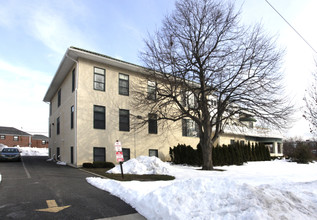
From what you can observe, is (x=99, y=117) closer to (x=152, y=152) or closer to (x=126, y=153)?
(x=126, y=153)

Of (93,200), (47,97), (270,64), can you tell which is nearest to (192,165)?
(270,64)

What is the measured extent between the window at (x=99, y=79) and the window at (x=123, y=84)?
1726 mm

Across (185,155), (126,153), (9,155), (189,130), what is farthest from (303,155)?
(9,155)

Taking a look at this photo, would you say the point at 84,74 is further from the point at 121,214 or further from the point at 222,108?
the point at 121,214

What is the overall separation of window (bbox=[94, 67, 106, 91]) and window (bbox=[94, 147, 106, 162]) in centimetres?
512

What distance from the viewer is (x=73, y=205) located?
22.0 feet

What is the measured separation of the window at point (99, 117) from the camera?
20.1 metres

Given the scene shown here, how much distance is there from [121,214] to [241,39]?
15074 millimetres

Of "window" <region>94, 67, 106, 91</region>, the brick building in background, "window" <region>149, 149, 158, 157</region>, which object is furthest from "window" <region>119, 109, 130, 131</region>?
the brick building in background

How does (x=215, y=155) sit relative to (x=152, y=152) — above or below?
below

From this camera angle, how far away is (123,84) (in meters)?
22.3

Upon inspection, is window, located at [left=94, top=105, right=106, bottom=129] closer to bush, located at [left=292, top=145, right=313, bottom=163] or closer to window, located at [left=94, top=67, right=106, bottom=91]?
window, located at [left=94, top=67, right=106, bottom=91]

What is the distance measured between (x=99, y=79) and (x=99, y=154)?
642 centimetres

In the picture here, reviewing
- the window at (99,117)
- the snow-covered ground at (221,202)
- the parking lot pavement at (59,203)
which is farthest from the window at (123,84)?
the snow-covered ground at (221,202)
